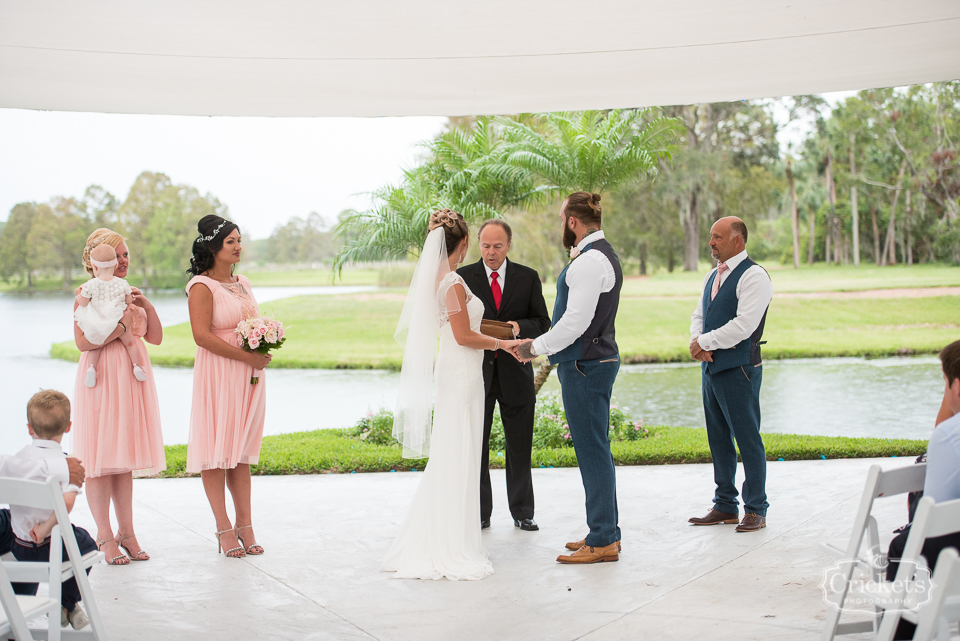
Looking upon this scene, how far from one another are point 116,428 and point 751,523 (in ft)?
12.7

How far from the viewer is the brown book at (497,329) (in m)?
4.60

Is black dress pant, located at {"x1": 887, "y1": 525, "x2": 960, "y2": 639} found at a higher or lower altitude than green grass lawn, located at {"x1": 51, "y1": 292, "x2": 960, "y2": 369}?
higher

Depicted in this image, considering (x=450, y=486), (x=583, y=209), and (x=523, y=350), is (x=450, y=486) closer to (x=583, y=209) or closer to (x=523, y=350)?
(x=523, y=350)

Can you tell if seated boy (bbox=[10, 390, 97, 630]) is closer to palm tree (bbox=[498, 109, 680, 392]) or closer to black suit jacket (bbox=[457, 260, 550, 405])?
black suit jacket (bbox=[457, 260, 550, 405])

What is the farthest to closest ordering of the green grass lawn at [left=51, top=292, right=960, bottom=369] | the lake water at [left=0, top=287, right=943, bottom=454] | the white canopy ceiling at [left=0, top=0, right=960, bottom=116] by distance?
the green grass lawn at [left=51, top=292, right=960, bottom=369], the lake water at [left=0, top=287, right=943, bottom=454], the white canopy ceiling at [left=0, top=0, right=960, bottom=116]

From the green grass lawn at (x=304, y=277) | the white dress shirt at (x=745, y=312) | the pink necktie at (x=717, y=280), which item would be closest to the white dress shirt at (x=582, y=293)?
the white dress shirt at (x=745, y=312)

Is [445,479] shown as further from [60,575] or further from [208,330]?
[60,575]

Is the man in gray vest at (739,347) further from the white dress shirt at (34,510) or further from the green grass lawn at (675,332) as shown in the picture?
the green grass lawn at (675,332)

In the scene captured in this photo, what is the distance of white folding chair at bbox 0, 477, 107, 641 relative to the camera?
Result: 8.50 feet

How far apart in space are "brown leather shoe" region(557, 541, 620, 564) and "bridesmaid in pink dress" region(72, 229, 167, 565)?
237 centimetres

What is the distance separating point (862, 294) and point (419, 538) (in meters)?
27.3

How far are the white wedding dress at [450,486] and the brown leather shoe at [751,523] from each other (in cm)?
170

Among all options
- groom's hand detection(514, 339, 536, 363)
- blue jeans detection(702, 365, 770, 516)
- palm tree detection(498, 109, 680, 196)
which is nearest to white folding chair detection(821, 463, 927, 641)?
blue jeans detection(702, 365, 770, 516)

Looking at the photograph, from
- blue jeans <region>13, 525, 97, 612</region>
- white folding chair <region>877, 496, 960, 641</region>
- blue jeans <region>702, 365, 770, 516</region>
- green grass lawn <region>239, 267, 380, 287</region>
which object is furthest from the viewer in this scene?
green grass lawn <region>239, 267, 380, 287</region>
